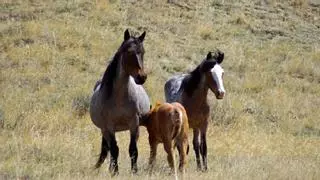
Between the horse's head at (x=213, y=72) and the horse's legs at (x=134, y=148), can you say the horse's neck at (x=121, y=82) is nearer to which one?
the horse's legs at (x=134, y=148)

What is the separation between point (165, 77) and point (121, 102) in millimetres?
9801

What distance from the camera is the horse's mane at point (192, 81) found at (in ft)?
36.8

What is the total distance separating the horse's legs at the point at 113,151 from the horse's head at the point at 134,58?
1.03m

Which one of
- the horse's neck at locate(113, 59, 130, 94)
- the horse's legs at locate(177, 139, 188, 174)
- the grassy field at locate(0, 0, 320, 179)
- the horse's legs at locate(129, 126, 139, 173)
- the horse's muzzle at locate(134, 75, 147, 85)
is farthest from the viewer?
the grassy field at locate(0, 0, 320, 179)

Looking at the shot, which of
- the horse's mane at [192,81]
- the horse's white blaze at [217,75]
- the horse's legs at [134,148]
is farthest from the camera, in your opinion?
the horse's mane at [192,81]

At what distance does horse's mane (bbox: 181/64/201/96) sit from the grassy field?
1.29 meters

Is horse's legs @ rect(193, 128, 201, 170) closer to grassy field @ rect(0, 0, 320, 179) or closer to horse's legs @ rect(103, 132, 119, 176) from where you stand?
grassy field @ rect(0, 0, 320, 179)

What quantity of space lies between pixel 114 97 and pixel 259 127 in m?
7.46

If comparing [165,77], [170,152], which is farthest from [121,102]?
[165,77]

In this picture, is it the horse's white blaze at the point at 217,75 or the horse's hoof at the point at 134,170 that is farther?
the horse's white blaze at the point at 217,75

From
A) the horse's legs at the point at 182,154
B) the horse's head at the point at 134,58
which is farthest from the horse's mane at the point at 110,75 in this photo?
the horse's legs at the point at 182,154

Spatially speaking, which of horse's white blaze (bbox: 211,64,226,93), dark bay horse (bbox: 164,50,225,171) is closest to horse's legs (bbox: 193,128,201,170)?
dark bay horse (bbox: 164,50,225,171)

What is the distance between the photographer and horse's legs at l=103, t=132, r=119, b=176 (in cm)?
975

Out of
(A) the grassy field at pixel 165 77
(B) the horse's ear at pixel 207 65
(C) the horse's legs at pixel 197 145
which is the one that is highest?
(B) the horse's ear at pixel 207 65
